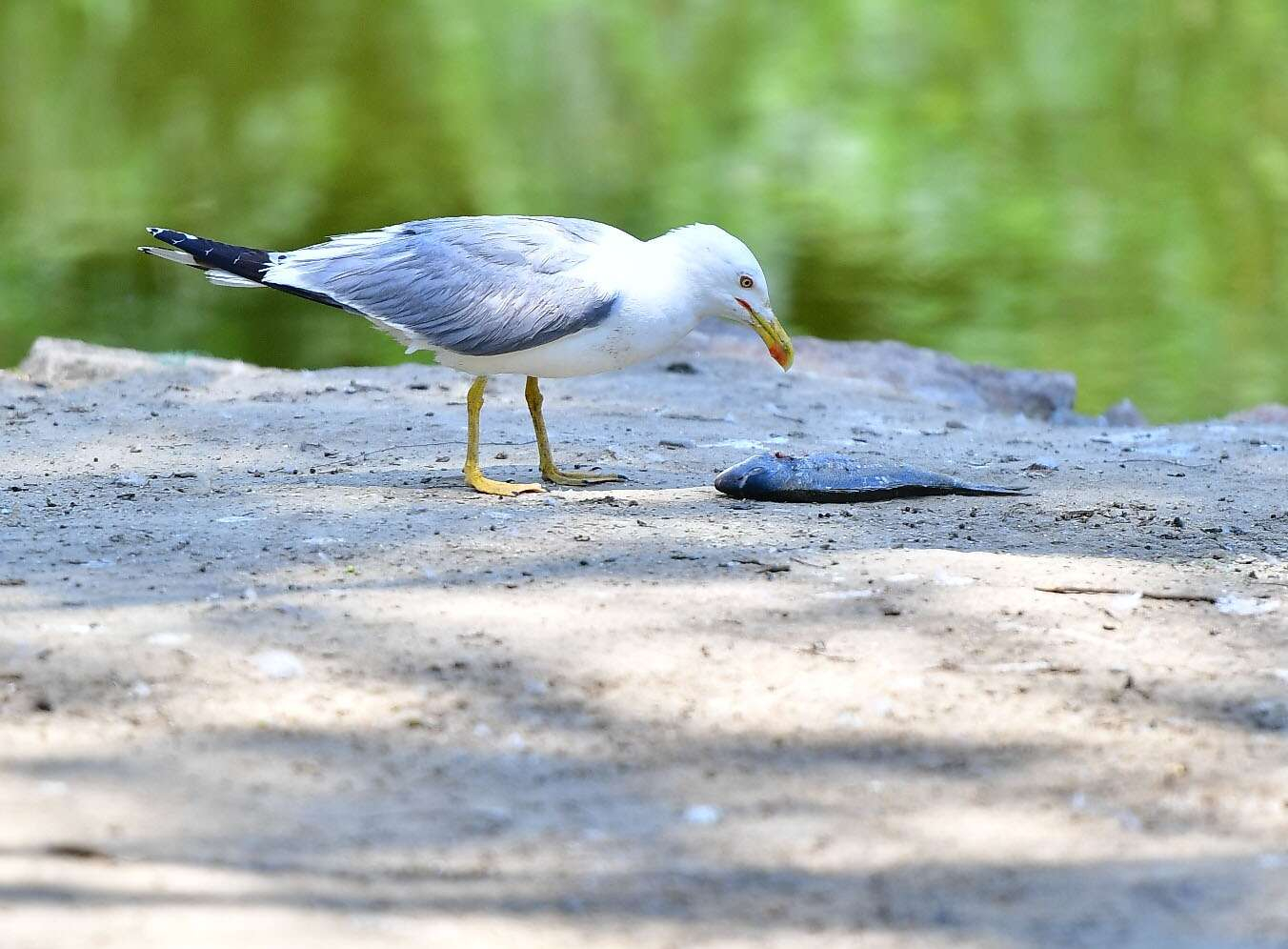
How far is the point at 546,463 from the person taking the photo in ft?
16.7

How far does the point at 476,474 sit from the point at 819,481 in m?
1.01

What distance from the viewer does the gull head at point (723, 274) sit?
494 cm

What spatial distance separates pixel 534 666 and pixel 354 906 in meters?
0.91

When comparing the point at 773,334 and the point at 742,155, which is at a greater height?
the point at 742,155

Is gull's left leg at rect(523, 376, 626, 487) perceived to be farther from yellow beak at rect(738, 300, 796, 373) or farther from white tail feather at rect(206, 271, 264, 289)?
white tail feather at rect(206, 271, 264, 289)

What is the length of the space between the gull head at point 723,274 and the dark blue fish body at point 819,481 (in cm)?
46

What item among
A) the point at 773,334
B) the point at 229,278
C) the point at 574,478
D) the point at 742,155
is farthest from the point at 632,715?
the point at 742,155

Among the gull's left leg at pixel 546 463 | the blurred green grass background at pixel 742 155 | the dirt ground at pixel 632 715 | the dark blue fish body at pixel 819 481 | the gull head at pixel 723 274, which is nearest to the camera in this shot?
the dirt ground at pixel 632 715

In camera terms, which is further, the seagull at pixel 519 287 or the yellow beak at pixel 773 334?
the yellow beak at pixel 773 334

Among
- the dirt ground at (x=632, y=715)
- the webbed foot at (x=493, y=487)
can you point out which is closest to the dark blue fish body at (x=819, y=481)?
the dirt ground at (x=632, y=715)

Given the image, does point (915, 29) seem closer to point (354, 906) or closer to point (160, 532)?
point (160, 532)

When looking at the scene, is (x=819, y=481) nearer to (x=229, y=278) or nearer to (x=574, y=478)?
(x=574, y=478)

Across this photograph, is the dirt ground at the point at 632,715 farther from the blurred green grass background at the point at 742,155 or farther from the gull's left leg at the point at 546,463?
the blurred green grass background at the point at 742,155

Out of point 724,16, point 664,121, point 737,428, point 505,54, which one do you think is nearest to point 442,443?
point 737,428
